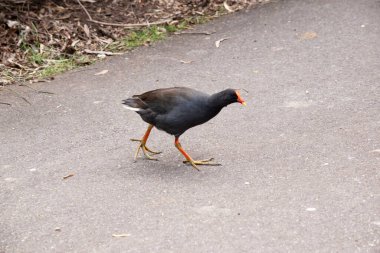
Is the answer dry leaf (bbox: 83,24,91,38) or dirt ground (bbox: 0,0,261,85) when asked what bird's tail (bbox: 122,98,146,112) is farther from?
dry leaf (bbox: 83,24,91,38)

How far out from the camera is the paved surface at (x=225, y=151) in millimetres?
5027

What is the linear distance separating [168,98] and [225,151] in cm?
75

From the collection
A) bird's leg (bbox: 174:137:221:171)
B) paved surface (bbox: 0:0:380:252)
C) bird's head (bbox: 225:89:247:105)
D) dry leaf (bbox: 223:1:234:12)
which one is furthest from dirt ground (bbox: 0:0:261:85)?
bird's head (bbox: 225:89:247:105)

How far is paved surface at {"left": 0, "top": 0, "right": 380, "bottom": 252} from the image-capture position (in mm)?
5027

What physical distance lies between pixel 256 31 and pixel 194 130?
8.26ft

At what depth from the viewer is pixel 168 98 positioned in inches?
236

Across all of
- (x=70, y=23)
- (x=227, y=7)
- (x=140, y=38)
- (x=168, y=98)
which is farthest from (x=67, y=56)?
(x=168, y=98)

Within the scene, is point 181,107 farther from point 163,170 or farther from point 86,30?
point 86,30

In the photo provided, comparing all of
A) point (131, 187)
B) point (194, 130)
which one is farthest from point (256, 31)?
point (131, 187)

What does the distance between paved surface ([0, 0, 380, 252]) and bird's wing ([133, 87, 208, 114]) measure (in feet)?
1.73

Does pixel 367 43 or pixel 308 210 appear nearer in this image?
pixel 308 210

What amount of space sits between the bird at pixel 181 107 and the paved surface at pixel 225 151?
39cm

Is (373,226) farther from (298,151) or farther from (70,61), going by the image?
(70,61)

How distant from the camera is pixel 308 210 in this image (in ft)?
17.1
